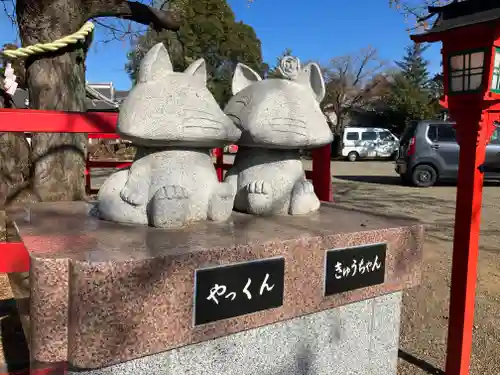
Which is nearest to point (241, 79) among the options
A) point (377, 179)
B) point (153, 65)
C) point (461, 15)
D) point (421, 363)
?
point (153, 65)

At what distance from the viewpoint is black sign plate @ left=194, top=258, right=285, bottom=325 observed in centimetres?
157

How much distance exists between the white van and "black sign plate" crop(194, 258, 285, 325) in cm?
1979

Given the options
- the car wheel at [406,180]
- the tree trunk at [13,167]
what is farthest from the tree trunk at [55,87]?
the car wheel at [406,180]

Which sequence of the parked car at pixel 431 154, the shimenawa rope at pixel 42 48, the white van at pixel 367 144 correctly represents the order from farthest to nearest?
1. the white van at pixel 367 144
2. the parked car at pixel 431 154
3. the shimenawa rope at pixel 42 48

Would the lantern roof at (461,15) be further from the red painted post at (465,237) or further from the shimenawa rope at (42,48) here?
the shimenawa rope at (42,48)

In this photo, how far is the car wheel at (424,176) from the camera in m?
11.1

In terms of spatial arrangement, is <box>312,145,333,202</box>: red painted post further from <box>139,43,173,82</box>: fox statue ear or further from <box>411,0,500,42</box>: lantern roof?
<box>139,43,173,82</box>: fox statue ear

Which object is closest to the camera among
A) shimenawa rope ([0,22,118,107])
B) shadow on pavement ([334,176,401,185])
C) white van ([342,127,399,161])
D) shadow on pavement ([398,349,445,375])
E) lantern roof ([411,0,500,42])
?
lantern roof ([411,0,500,42])

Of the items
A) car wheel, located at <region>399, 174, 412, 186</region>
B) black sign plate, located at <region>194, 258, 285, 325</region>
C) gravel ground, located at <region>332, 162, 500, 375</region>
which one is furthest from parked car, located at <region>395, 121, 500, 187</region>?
black sign plate, located at <region>194, 258, 285, 325</region>

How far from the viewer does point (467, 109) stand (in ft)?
8.05

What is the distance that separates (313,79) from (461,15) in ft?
2.81

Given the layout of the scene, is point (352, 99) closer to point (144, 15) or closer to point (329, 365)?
point (144, 15)

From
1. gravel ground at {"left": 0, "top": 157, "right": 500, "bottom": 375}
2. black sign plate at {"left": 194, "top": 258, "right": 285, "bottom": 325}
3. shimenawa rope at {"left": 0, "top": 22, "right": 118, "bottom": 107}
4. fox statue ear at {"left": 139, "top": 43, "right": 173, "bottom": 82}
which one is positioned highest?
shimenawa rope at {"left": 0, "top": 22, "right": 118, "bottom": 107}

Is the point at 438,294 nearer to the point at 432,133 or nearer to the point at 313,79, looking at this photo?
the point at 313,79
